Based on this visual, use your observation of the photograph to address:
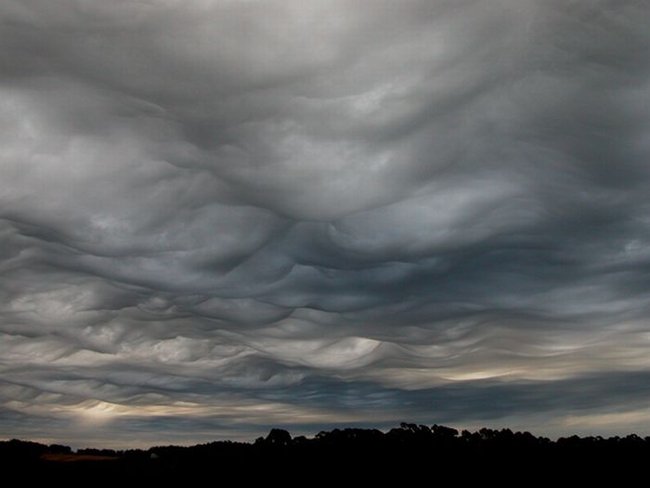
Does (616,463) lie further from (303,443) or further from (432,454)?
(303,443)

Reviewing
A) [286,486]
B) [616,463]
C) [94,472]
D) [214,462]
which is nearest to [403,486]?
[286,486]

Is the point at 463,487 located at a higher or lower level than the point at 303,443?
lower

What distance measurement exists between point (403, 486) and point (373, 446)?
7.59 m

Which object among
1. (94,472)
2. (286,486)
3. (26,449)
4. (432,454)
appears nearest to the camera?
(94,472)

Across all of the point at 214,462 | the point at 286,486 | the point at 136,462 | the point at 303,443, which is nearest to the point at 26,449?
the point at 136,462

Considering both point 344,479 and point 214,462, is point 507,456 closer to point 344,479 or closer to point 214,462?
point 344,479

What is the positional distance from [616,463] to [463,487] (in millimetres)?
23351

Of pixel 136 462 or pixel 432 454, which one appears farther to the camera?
pixel 432 454

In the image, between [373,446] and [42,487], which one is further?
[373,446]

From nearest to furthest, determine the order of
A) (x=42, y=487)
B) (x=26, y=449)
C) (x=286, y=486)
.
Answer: (x=42, y=487)
(x=26, y=449)
(x=286, y=486)

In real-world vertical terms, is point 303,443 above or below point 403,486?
above

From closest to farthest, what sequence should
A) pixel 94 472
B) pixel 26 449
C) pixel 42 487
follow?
pixel 42 487 → pixel 94 472 → pixel 26 449

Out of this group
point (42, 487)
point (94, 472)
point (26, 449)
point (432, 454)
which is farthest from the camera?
point (432, 454)

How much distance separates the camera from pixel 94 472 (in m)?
55.6
